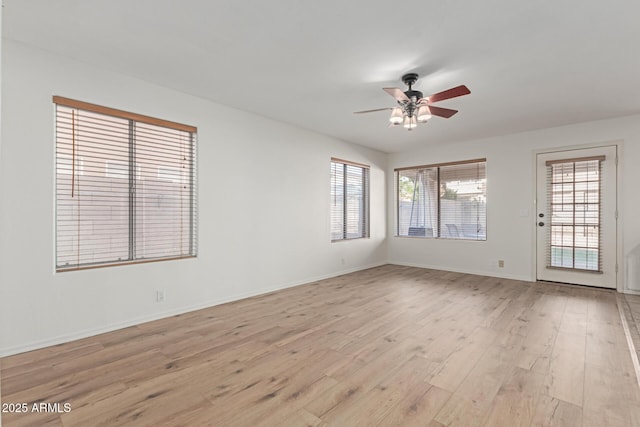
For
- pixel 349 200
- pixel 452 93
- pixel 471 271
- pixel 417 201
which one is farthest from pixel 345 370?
pixel 417 201

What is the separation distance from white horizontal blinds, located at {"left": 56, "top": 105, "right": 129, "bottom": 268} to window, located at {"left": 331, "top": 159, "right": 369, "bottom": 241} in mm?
3287

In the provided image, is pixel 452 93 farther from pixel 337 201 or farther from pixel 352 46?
pixel 337 201

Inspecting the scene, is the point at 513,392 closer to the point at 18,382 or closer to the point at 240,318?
the point at 240,318

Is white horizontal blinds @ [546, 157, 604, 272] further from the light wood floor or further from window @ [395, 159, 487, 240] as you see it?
the light wood floor

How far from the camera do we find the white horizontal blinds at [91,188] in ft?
9.66

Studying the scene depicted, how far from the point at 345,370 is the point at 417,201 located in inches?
192

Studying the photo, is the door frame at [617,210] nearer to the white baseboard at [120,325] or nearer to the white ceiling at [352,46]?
the white ceiling at [352,46]

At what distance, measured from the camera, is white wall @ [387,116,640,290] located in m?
4.53

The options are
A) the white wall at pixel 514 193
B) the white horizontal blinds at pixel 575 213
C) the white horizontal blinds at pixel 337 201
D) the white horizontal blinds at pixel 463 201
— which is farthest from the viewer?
the white horizontal blinds at pixel 463 201

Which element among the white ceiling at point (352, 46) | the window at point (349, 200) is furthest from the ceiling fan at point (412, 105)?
the window at point (349, 200)

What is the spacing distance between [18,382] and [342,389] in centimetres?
220

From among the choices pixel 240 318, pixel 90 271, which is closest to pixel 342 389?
pixel 240 318

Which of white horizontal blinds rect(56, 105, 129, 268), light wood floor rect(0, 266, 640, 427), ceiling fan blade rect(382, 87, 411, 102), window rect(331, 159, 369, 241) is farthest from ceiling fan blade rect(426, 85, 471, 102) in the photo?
white horizontal blinds rect(56, 105, 129, 268)

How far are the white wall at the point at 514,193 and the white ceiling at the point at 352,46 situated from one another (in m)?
0.81
